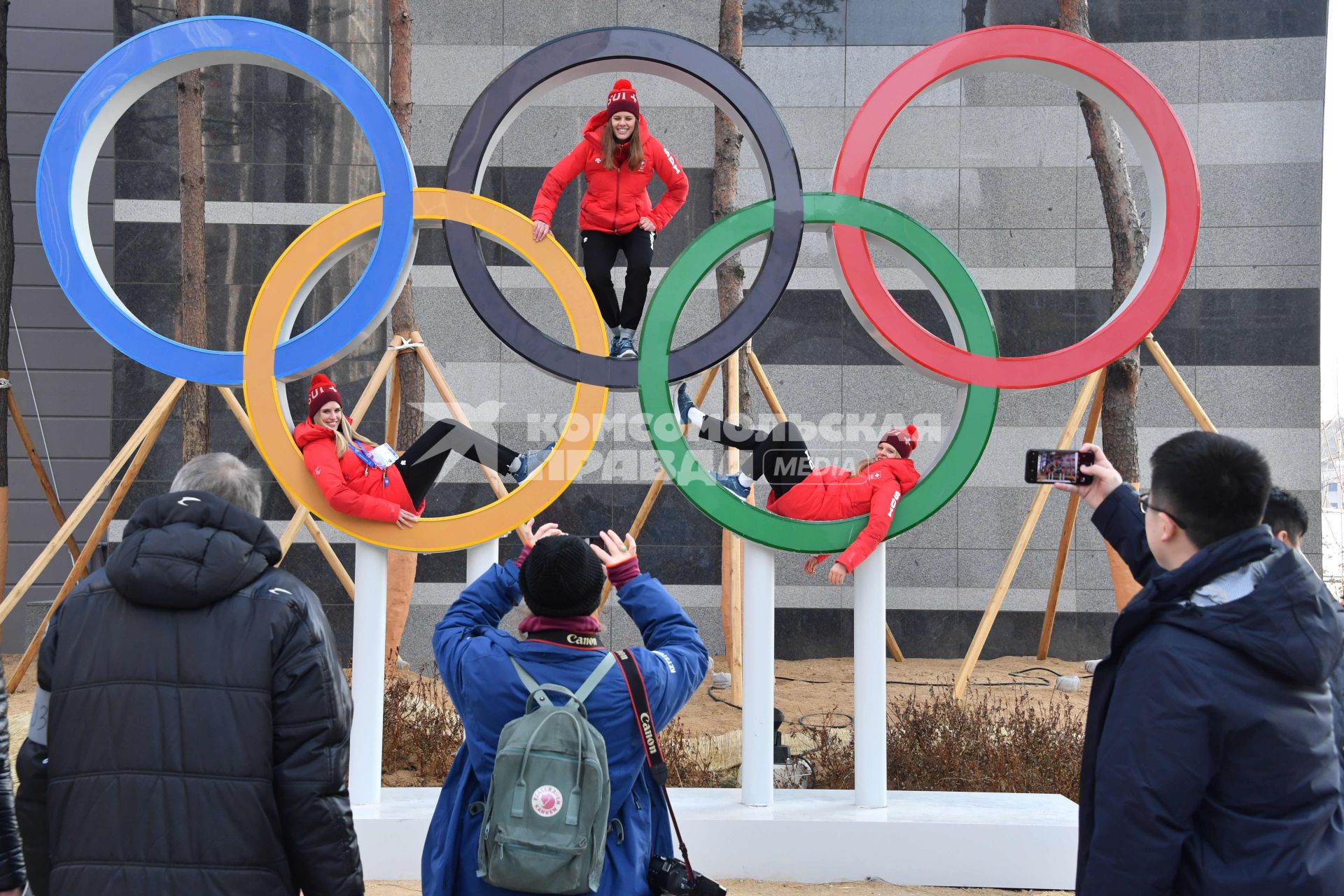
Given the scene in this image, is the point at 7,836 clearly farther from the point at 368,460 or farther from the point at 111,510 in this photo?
the point at 111,510

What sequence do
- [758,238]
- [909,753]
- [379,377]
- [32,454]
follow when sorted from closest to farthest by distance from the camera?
[758,238] < [909,753] < [379,377] < [32,454]

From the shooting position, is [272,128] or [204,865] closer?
[204,865]

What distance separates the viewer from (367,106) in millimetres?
4719

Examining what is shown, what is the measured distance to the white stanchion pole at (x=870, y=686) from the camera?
490 cm

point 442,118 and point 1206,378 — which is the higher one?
point 442,118

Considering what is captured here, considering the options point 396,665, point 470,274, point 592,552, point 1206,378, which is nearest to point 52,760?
point 592,552

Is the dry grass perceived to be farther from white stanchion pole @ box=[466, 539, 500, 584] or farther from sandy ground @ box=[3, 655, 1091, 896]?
white stanchion pole @ box=[466, 539, 500, 584]

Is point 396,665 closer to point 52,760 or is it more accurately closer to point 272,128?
point 272,128

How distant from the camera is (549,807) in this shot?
87.4 inches

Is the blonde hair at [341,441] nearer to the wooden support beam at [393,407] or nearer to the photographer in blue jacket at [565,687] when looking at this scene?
the wooden support beam at [393,407]

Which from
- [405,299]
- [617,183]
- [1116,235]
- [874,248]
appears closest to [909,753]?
[617,183]

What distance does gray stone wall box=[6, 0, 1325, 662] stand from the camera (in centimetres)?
966

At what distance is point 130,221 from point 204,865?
9374 millimetres

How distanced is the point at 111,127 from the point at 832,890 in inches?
194
